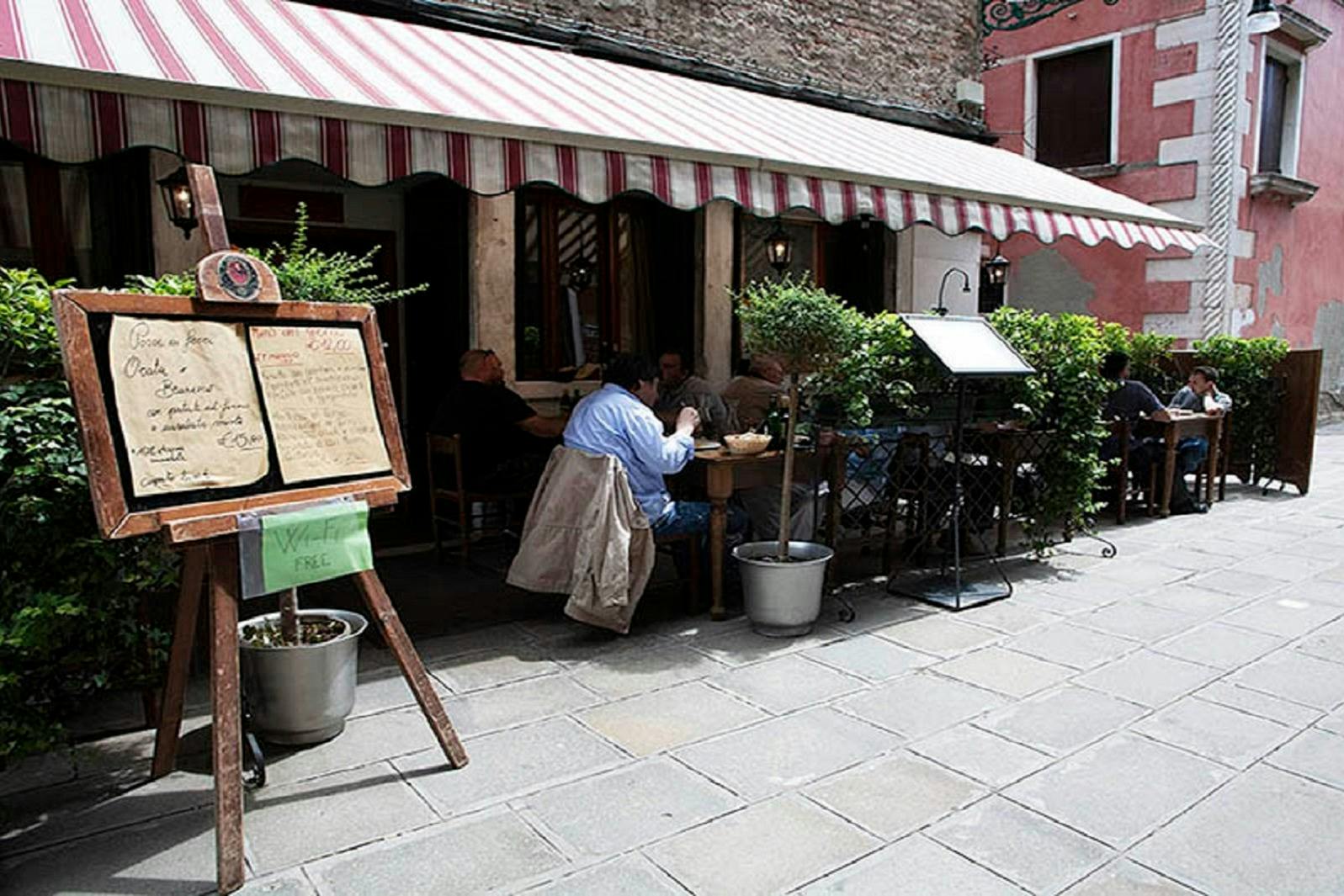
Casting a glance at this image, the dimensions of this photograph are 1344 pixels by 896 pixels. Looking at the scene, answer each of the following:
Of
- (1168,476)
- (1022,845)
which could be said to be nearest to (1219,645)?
(1022,845)

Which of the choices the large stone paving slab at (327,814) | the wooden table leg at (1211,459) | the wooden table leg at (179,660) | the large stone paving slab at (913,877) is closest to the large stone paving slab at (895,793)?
the large stone paving slab at (913,877)

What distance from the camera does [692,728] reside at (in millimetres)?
3291

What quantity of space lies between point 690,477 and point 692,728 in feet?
6.49

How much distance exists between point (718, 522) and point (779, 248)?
3588 mm

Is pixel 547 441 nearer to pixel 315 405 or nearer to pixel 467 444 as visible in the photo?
pixel 467 444

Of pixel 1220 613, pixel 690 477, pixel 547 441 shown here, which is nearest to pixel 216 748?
pixel 690 477

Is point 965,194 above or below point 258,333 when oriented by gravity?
above

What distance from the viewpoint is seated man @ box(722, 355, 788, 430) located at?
20.8ft

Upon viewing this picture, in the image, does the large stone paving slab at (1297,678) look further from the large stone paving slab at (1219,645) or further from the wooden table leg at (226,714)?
the wooden table leg at (226,714)

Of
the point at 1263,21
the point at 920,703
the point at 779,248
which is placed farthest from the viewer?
the point at 1263,21

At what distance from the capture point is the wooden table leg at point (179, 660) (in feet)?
9.02

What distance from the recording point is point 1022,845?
8.42 feet

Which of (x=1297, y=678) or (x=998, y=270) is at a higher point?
(x=998, y=270)

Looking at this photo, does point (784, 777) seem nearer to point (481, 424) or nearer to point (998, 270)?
point (481, 424)
